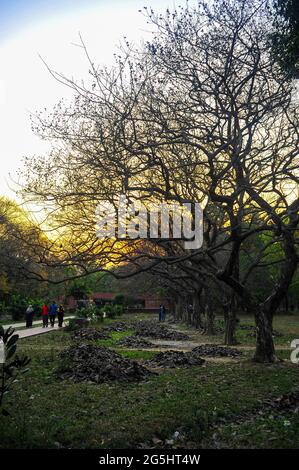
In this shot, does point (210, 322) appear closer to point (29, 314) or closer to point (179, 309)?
point (29, 314)

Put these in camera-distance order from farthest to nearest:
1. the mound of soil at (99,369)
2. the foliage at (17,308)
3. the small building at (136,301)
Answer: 1. the small building at (136,301)
2. the foliage at (17,308)
3. the mound of soil at (99,369)

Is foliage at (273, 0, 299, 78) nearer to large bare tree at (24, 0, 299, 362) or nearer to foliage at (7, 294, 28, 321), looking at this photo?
large bare tree at (24, 0, 299, 362)

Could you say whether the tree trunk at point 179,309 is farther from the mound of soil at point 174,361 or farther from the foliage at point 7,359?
the foliage at point 7,359

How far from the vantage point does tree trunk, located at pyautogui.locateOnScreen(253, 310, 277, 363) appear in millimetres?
13578

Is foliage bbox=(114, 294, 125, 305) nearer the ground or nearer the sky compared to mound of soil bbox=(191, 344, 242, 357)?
nearer the sky

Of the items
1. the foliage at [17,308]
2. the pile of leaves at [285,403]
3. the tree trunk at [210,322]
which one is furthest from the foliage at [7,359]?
the foliage at [17,308]

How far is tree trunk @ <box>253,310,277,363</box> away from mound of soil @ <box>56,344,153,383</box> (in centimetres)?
359

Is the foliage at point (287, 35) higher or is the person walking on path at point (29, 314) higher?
the foliage at point (287, 35)

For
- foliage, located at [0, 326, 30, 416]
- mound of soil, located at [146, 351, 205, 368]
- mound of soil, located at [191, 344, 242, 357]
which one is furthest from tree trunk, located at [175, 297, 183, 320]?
foliage, located at [0, 326, 30, 416]

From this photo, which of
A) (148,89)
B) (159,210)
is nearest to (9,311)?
(159,210)

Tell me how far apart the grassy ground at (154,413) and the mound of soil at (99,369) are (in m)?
0.39

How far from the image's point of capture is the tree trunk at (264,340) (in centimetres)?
1358

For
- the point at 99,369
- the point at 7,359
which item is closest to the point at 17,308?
the point at 99,369

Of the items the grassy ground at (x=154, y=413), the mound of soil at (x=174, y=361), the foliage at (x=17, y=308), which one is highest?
the foliage at (x=17, y=308)
